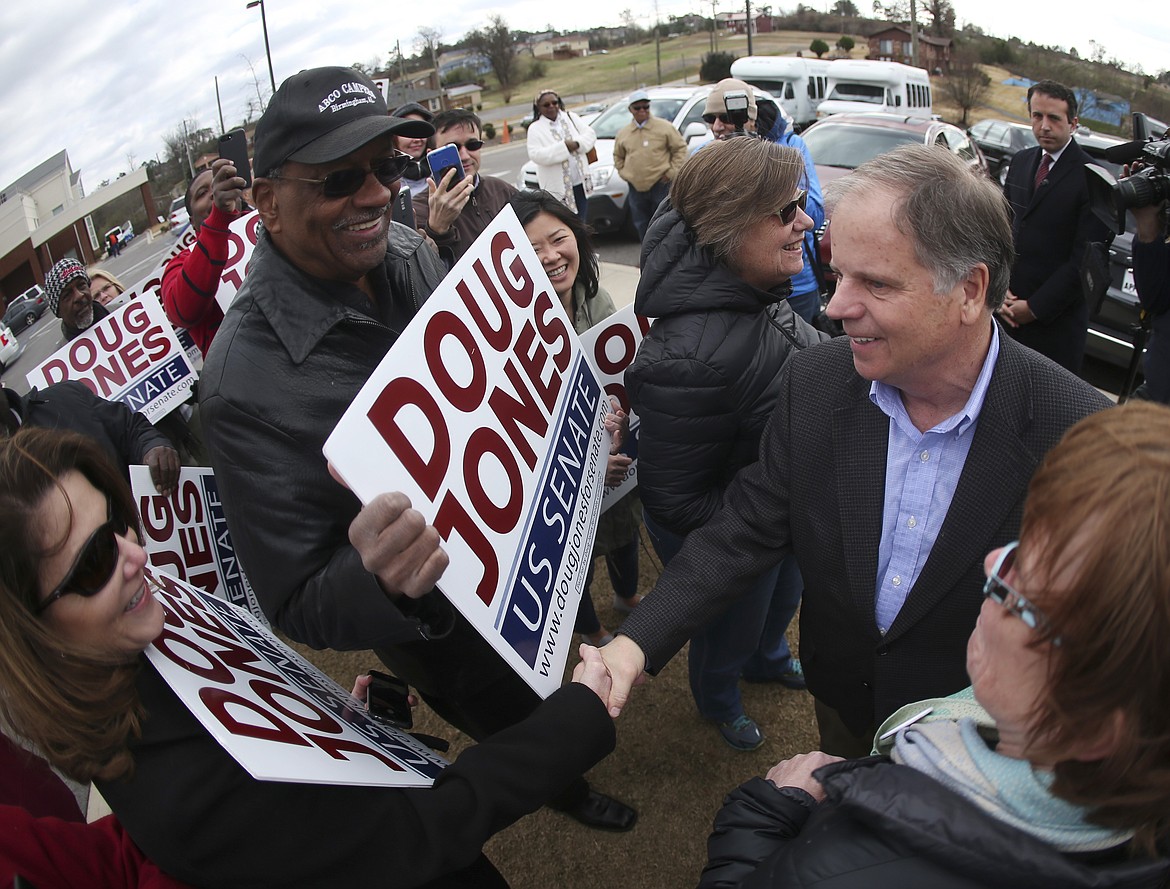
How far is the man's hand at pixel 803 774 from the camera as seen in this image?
131cm

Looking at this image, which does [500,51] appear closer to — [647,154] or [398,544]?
[647,154]

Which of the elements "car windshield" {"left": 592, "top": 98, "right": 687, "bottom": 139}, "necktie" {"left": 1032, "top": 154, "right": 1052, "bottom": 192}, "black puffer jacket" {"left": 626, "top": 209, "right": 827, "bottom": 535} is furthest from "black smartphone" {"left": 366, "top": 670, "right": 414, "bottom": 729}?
"car windshield" {"left": 592, "top": 98, "right": 687, "bottom": 139}

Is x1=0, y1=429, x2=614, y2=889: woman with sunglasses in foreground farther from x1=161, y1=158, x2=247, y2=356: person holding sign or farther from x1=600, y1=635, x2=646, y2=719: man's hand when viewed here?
x1=161, y1=158, x2=247, y2=356: person holding sign

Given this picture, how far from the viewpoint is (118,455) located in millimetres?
3123

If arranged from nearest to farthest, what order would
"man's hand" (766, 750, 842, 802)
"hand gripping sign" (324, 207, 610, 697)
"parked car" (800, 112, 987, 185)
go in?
"man's hand" (766, 750, 842, 802), "hand gripping sign" (324, 207, 610, 697), "parked car" (800, 112, 987, 185)

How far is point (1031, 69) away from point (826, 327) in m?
45.1

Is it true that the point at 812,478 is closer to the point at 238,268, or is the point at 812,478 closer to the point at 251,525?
the point at 251,525

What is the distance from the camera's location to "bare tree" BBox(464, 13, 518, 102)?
61219 mm

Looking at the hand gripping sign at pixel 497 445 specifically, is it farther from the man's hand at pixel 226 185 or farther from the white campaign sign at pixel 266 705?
the man's hand at pixel 226 185

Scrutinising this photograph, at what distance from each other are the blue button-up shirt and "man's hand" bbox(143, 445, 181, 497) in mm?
2310

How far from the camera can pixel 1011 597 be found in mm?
932

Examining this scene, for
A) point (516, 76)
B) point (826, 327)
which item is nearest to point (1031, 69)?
point (516, 76)

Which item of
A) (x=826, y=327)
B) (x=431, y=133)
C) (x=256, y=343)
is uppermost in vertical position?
(x=431, y=133)

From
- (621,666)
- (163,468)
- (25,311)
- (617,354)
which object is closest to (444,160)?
(617,354)
